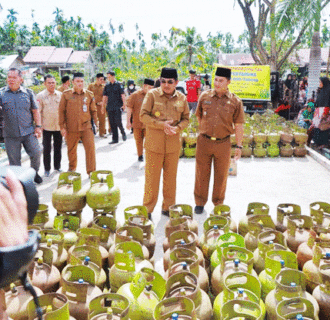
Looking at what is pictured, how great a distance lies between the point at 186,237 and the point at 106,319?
1.13 metres

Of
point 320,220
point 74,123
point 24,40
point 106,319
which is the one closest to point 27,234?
point 106,319

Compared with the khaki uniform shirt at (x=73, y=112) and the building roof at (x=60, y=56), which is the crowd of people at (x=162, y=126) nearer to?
the khaki uniform shirt at (x=73, y=112)

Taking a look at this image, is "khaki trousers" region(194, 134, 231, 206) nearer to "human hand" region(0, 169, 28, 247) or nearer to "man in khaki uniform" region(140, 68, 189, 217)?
"man in khaki uniform" region(140, 68, 189, 217)

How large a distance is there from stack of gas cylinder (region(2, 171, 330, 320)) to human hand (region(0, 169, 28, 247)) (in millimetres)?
1320

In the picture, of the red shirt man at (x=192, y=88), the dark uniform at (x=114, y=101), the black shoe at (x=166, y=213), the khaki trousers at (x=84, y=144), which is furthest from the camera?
the red shirt man at (x=192, y=88)

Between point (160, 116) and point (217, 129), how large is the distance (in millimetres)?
772

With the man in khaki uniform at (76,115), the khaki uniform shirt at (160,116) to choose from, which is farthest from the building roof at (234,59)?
the khaki uniform shirt at (160,116)

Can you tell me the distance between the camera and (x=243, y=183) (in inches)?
260

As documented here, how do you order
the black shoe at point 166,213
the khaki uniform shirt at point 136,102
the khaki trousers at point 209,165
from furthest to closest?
1. the khaki uniform shirt at point 136,102
2. the black shoe at point 166,213
3. the khaki trousers at point 209,165

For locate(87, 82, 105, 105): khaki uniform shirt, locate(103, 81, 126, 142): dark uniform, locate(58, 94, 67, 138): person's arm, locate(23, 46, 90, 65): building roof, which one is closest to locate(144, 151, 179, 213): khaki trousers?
locate(58, 94, 67, 138): person's arm

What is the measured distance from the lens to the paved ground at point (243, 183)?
553 centimetres

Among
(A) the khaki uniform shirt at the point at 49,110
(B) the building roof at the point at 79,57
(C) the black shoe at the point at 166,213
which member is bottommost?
(C) the black shoe at the point at 166,213

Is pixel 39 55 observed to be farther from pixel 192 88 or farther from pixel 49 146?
pixel 49 146

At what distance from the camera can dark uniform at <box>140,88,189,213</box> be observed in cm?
461
